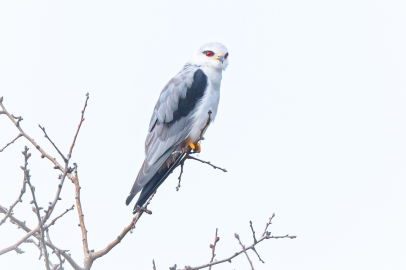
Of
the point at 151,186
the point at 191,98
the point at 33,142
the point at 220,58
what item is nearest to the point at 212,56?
the point at 220,58

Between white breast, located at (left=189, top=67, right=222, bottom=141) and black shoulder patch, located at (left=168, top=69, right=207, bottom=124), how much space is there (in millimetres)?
53

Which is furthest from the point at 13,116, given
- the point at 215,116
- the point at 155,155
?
the point at 215,116

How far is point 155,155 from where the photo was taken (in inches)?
237

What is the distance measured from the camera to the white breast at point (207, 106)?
20.2 feet

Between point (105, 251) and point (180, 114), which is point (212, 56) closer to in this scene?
point (180, 114)

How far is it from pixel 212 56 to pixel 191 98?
69cm

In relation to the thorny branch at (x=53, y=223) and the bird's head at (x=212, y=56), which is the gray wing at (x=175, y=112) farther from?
the thorny branch at (x=53, y=223)

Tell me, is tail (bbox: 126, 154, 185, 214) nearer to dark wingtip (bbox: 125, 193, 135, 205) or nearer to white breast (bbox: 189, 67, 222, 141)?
dark wingtip (bbox: 125, 193, 135, 205)

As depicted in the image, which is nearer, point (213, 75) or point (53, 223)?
point (53, 223)

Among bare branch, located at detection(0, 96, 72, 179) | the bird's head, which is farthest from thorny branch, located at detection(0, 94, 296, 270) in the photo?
the bird's head

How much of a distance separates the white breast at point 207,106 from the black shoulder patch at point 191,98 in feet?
0.17

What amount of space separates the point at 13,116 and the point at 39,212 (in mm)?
1075

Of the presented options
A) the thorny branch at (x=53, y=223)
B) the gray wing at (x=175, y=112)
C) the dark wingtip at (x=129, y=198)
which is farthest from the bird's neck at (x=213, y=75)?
the thorny branch at (x=53, y=223)

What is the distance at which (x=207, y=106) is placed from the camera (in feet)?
20.2
